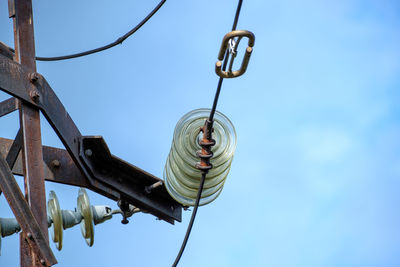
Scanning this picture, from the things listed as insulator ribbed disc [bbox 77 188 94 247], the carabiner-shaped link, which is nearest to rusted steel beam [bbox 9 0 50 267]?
insulator ribbed disc [bbox 77 188 94 247]

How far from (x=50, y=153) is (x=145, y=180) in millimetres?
903

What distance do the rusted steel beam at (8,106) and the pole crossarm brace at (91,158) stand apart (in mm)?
339

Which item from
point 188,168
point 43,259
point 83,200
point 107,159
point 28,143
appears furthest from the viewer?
point 83,200

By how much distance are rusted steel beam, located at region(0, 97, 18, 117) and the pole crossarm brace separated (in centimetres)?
34

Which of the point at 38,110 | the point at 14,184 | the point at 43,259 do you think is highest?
the point at 38,110

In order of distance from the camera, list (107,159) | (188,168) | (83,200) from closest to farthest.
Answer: (188,168)
(107,159)
(83,200)

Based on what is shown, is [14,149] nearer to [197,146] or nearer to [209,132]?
[197,146]

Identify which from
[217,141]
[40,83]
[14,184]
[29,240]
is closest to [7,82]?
[40,83]

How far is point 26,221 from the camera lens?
568 centimetres

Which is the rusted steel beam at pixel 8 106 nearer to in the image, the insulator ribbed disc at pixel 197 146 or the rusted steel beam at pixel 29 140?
the rusted steel beam at pixel 29 140

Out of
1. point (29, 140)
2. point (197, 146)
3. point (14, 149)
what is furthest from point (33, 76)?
point (197, 146)

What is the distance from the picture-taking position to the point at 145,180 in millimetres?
7441

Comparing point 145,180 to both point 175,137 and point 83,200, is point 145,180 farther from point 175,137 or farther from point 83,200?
point 175,137

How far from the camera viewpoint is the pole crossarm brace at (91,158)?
6102 millimetres
